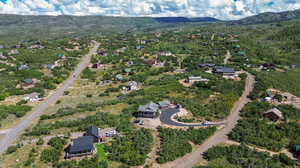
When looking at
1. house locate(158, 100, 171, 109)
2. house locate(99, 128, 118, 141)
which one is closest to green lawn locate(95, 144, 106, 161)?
house locate(99, 128, 118, 141)

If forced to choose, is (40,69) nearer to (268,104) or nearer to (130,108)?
(130,108)

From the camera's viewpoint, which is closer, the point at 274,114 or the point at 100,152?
the point at 100,152

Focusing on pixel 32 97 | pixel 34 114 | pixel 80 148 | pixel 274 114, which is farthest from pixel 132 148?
pixel 32 97

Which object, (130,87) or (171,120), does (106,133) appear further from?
(130,87)

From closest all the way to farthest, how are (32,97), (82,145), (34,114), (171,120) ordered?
(82,145), (171,120), (34,114), (32,97)

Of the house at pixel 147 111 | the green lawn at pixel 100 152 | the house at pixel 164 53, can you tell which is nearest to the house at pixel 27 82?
the house at pixel 147 111

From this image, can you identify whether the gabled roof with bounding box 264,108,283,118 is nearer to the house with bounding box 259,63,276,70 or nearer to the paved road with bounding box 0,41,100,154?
the house with bounding box 259,63,276,70
